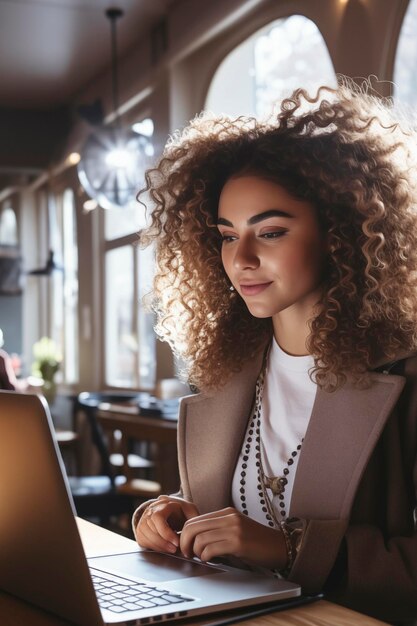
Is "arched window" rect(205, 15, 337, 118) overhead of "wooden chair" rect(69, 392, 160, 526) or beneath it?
overhead

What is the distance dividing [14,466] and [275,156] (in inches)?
30.4

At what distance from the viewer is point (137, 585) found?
1129mm

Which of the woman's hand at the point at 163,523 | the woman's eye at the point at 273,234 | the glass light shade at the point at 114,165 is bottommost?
the woman's hand at the point at 163,523

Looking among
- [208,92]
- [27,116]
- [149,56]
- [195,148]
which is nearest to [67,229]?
[27,116]

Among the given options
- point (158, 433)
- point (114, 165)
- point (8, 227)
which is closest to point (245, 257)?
point (158, 433)

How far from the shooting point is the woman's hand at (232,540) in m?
1.20

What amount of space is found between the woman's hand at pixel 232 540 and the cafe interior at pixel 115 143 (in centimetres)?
83

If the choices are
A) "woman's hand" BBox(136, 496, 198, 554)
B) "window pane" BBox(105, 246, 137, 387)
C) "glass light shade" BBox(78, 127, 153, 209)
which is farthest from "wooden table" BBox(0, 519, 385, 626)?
"window pane" BBox(105, 246, 137, 387)

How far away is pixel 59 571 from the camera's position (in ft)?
3.24

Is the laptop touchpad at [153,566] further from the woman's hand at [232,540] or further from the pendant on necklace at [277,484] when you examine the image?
the pendant on necklace at [277,484]

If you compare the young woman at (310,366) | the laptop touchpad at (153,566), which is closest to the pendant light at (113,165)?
the young woman at (310,366)

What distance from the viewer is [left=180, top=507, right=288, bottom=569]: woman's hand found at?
120cm

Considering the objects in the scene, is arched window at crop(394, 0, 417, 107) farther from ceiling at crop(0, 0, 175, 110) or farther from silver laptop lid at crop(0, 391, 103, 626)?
silver laptop lid at crop(0, 391, 103, 626)

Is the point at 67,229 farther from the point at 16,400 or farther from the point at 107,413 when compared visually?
the point at 16,400
